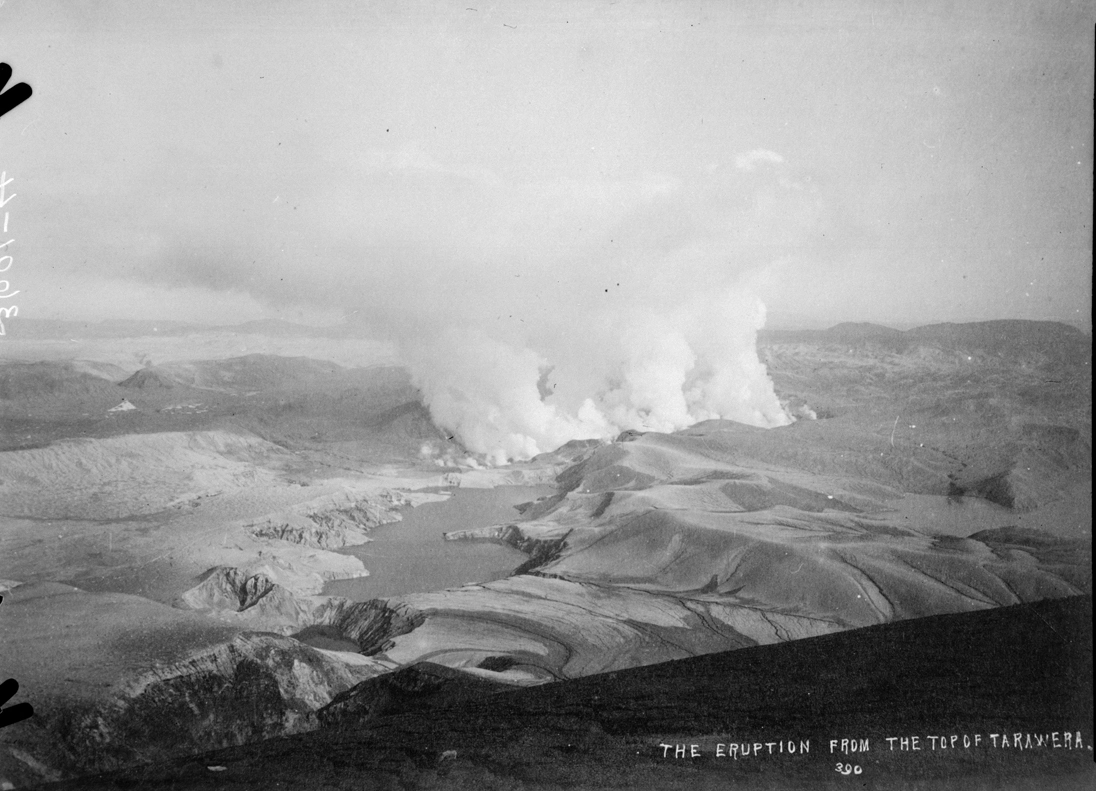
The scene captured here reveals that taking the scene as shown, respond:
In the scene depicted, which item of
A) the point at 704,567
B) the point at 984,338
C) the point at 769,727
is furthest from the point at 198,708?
the point at 984,338

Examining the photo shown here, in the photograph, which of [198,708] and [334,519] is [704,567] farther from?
[198,708]

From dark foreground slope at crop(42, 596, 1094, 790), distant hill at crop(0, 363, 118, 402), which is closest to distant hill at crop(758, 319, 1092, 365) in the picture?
dark foreground slope at crop(42, 596, 1094, 790)

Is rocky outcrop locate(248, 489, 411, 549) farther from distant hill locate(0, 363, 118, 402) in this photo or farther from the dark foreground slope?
distant hill locate(0, 363, 118, 402)

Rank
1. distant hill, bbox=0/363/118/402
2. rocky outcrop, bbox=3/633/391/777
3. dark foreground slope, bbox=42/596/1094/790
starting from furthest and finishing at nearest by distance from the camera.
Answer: distant hill, bbox=0/363/118/402 → dark foreground slope, bbox=42/596/1094/790 → rocky outcrop, bbox=3/633/391/777

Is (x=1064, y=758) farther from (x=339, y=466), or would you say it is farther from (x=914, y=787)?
(x=339, y=466)

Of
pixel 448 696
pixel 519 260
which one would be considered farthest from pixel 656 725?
pixel 519 260

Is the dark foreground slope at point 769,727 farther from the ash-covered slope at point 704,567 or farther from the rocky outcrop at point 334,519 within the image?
the rocky outcrop at point 334,519

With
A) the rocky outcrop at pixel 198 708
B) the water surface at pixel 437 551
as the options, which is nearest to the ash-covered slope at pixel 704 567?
the water surface at pixel 437 551

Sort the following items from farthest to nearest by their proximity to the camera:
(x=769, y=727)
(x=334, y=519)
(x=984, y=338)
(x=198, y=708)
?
(x=984, y=338), (x=334, y=519), (x=769, y=727), (x=198, y=708)
